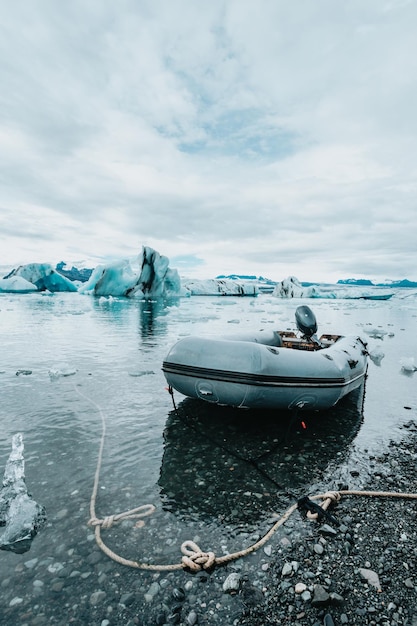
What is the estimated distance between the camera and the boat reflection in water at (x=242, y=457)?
123 inches

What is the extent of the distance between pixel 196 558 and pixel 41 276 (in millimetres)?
48974

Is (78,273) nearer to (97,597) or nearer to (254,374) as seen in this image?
(254,374)

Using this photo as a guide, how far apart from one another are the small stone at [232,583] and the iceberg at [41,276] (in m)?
47.0

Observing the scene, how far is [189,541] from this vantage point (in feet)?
8.61

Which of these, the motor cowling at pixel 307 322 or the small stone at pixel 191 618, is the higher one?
the motor cowling at pixel 307 322

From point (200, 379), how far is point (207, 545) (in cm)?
211

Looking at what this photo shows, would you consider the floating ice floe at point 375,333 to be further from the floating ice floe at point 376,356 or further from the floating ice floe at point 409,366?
the floating ice floe at point 409,366

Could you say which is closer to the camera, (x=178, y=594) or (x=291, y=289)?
(x=178, y=594)

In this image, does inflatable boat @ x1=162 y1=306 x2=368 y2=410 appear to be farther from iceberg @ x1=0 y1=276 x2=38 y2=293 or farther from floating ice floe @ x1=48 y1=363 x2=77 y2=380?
iceberg @ x1=0 y1=276 x2=38 y2=293

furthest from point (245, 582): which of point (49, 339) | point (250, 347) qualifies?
point (49, 339)

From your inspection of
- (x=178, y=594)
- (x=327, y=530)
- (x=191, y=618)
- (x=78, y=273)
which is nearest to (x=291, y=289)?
(x=327, y=530)

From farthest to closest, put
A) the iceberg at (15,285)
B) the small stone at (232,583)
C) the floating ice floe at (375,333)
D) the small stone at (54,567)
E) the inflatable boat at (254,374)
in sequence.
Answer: the iceberg at (15,285)
the floating ice floe at (375,333)
the inflatable boat at (254,374)
the small stone at (54,567)
the small stone at (232,583)

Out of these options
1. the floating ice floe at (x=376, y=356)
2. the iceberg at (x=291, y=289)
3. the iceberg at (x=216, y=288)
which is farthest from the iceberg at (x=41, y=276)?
the floating ice floe at (x=376, y=356)

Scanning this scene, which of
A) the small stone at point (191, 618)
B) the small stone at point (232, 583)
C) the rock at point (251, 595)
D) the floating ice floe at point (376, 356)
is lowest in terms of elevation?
the small stone at point (191, 618)
